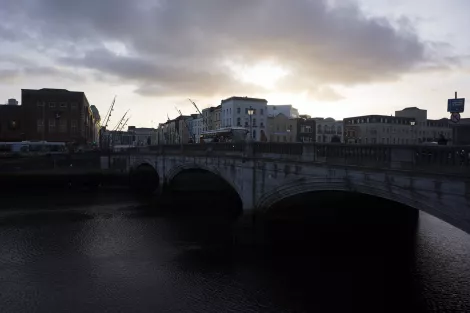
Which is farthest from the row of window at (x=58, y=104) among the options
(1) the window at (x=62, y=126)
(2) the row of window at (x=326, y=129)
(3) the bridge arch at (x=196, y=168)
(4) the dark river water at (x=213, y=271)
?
(2) the row of window at (x=326, y=129)

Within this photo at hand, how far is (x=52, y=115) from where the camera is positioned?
82.4 meters

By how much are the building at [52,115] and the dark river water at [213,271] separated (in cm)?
5820

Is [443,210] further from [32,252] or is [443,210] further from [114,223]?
[114,223]

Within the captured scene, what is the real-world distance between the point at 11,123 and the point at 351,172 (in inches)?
3415

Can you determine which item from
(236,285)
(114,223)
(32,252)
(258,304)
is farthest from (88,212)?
(258,304)

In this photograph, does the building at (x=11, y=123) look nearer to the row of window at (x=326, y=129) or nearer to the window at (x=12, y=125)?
the window at (x=12, y=125)

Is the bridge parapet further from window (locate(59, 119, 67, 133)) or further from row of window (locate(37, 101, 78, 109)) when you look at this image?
window (locate(59, 119, 67, 133))


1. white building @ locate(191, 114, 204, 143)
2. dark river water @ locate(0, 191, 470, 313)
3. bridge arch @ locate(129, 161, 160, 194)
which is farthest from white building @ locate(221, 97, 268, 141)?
dark river water @ locate(0, 191, 470, 313)

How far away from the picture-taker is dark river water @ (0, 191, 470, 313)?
15.8m

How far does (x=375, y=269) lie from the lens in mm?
20109

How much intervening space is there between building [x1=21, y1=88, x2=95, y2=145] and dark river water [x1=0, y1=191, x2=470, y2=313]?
58200 mm

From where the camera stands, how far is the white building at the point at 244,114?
290 ft

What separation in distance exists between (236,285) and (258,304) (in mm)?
2304

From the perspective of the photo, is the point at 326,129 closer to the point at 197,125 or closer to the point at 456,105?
the point at 197,125
